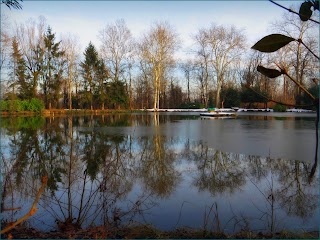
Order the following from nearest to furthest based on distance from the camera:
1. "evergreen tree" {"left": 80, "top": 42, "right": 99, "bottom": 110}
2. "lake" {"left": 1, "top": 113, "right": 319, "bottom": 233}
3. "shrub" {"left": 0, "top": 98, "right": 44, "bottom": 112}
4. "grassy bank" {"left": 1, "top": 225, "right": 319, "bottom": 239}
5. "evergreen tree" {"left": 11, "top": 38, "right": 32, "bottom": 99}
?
"grassy bank" {"left": 1, "top": 225, "right": 319, "bottom": 239} < "lake" {"left": 1, "top": 113, "right": 319, "bottom": 233} < "shrub" {"left": 0, "top": 98, "right": 44, "bottom": 112} < "evergreen tree" {"left": 11, "top": 38, "right": 32, "bottom": 99} < "evergreen tree" {"left": 80, "top": 42, "right": 99, "bottom": 110}

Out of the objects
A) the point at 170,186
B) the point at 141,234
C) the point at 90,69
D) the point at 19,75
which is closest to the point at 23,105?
the point at 19,75

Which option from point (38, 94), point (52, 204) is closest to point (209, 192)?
point (52, 204)

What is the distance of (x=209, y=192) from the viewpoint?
16.4ft

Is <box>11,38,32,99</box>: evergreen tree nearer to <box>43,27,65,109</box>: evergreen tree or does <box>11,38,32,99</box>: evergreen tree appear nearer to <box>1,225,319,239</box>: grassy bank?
<box>43,27,65,109</box>: evergreen tree

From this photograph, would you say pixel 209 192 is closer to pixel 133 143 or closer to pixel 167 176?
pixel 167 176

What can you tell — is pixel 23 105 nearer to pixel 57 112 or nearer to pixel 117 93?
pixel 57 112

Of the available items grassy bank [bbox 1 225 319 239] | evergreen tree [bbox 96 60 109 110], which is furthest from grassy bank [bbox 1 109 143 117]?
grassy bank [bbox 1 225 319 239]

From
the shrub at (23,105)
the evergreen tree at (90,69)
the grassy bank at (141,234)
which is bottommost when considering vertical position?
the grassy bank at (141,234)

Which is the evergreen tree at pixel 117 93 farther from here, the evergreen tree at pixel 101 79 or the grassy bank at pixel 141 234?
the grassy bank at pixel 141 234

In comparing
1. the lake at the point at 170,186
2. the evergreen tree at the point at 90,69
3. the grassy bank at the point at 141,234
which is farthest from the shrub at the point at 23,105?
the grassy bank at the point at 141,234

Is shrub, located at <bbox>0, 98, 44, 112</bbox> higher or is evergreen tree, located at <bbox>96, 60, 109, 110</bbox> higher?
evergreen tree, located at <bbox>96, 60, 109, 110</bbox>

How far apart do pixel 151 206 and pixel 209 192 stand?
45.4 inches

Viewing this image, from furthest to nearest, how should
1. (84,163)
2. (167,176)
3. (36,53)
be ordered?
(36,53) → (84,163) → (167,176)

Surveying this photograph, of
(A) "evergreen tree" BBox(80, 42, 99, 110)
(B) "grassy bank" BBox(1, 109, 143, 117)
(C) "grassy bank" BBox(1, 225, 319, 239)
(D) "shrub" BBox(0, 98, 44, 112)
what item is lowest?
(C) "grassy bank" BBox(1, 225, 319, 239)
